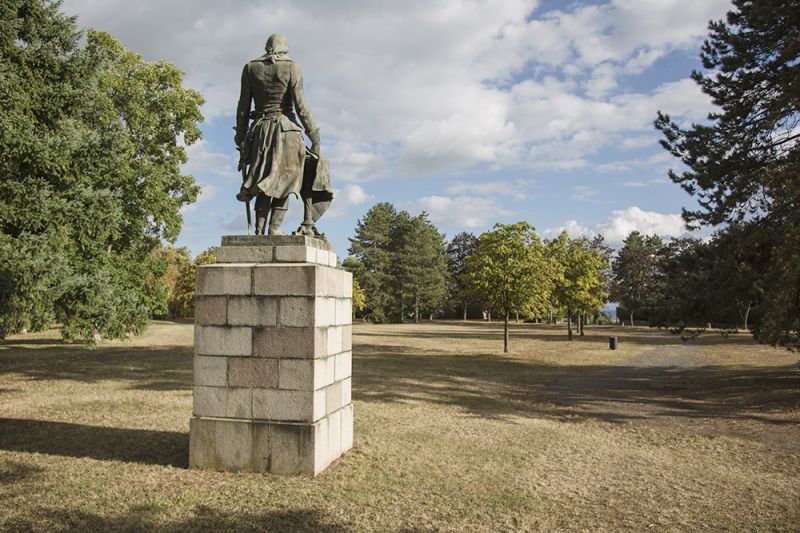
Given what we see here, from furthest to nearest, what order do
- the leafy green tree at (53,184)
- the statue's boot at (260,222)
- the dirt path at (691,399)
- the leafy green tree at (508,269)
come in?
1. the leafy green tree at (508,269)
2. the leafy green tree at (53,184)
3. the dirt path at (691,399)
4. the statue's boot at (260,222)

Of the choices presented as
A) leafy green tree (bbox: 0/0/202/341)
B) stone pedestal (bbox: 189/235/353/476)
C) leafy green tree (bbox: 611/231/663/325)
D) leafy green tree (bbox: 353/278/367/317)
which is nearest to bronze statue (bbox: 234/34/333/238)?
stone pedestal (bbox: 189/235/353/476)

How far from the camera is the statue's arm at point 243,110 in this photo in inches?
303

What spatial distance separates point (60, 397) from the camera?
12258mm

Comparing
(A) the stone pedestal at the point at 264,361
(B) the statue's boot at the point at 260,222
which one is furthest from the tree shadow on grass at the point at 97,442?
(B) the statue's boot at the point at 260,222

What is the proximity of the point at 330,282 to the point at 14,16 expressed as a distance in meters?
10.5

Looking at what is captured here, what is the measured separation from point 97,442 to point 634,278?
225ft

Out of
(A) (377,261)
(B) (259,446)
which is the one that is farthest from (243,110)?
(A) (377,261)

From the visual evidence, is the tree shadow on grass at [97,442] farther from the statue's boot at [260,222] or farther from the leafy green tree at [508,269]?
the leafy green tree at [508,269]

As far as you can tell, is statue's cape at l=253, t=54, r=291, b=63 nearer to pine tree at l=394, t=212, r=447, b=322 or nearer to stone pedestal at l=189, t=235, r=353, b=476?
stone pedestal at l=189, t=235, r=353, b=476

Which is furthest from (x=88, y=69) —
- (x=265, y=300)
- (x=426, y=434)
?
(x=426, y=434)

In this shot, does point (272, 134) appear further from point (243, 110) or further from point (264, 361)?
point (264, 361)

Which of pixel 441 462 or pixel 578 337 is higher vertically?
pixel 441 462

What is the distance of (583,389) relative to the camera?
1583 cm

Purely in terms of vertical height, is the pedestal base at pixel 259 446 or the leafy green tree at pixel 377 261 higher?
the leafy green tree at pixel 377 261
